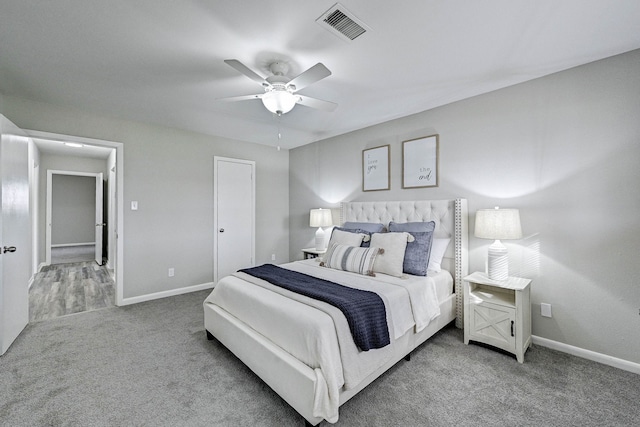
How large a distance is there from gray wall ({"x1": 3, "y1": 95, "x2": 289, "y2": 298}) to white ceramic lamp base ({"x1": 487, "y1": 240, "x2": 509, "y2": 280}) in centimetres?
390

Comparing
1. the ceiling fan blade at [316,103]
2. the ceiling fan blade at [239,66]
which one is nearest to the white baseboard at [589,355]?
the ceiling fan blade at [316,103]

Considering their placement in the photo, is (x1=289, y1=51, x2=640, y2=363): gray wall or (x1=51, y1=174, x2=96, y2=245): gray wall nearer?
(x1=289, y1=51, x2=640, y2=363): gray wall

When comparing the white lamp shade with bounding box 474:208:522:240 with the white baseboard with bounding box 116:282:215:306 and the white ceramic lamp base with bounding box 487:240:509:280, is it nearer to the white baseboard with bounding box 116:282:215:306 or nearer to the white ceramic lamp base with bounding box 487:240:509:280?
the white ceramic lamp base with bounding box 487:240:509:280

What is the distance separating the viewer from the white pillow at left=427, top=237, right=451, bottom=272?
2.93 meters

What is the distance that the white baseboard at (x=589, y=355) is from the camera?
84.4 inches

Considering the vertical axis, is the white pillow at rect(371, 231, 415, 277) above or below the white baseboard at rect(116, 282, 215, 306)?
above

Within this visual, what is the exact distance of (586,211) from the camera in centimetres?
233

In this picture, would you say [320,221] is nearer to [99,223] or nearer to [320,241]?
[320,241]

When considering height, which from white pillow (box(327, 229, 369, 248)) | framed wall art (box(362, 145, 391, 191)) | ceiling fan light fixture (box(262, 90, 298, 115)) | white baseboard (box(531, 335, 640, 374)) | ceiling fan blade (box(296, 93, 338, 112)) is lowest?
white baseboard (box(531, 335, 640, 374))

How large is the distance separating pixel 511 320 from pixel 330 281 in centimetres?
157

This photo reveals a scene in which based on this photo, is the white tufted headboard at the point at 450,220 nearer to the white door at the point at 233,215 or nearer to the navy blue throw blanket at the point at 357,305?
the navy blue throw blanket at the point at 357,305

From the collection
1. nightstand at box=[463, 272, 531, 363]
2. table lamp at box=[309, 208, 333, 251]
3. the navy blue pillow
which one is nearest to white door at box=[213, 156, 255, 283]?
table lamp at box=[309, 208, 333, 251]

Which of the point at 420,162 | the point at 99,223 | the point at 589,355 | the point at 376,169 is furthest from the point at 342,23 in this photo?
the point at 99,223

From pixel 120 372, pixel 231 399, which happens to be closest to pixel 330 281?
pixel 231 399
